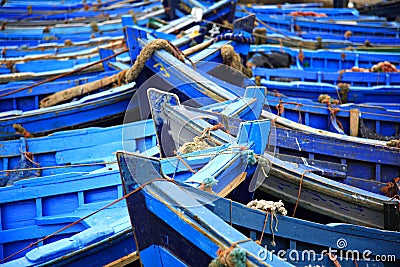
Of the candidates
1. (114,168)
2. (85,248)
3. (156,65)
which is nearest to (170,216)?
(85,248)

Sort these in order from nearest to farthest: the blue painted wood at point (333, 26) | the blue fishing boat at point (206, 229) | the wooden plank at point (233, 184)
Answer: the blue fishing boat at point (206, 229)
the wooden plank at point (233, 184)
the blue painted wood at point (333, 26)

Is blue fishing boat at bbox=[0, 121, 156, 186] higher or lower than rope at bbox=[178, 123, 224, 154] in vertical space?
lower

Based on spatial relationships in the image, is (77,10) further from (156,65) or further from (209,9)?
(156,65)

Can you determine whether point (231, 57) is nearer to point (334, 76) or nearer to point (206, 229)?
point (334, 76)

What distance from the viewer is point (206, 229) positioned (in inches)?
125

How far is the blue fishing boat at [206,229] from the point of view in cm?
322

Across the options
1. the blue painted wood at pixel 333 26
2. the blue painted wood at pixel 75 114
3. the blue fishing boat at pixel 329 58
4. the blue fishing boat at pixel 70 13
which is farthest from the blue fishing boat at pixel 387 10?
the blue painted wood at pixel 75 114

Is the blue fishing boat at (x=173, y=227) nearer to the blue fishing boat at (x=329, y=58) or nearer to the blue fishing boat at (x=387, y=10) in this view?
the blue fishing boat at (x=329, y=58)

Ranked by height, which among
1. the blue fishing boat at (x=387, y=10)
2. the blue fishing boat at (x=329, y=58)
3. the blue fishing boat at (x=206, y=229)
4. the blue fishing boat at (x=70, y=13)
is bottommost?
the blue fishing boat at (x=387, y=10)

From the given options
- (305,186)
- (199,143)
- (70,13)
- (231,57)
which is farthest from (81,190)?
(70,13)

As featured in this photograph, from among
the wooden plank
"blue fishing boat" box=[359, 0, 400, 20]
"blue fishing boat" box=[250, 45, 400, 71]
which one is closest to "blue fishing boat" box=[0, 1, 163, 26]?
"blue fishing boat" box=[250, 45, 400, 71]

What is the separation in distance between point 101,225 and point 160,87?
2102 mm

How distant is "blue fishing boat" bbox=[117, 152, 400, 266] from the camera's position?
3.22 meters

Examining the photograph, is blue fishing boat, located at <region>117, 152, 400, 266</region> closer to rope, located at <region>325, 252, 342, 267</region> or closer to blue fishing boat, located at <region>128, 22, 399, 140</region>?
rope, located at <region>325, 252, 342, 267</region>
